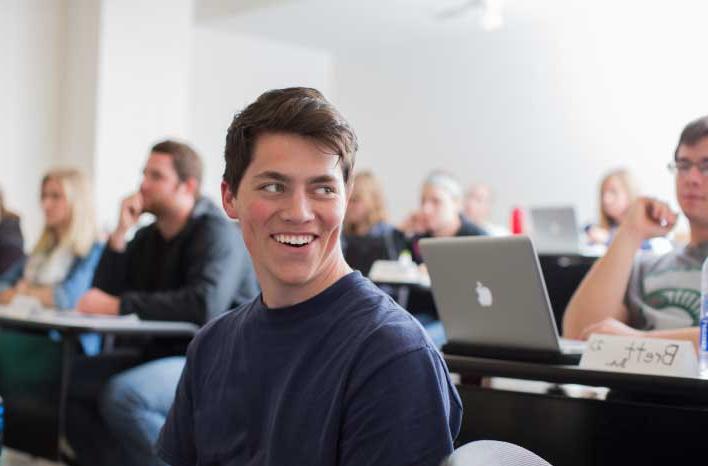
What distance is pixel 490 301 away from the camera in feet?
6.72

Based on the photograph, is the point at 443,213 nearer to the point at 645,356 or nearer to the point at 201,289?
the point at 201,289

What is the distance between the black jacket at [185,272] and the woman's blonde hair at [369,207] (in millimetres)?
2571

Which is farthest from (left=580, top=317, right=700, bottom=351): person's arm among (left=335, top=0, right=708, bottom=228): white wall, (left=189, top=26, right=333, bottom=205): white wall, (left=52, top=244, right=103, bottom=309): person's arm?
(left=189, top=26, right=333, bottom=205): white wall

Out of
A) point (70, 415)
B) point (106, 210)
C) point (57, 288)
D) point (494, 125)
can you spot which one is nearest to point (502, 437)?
point (70, 415)

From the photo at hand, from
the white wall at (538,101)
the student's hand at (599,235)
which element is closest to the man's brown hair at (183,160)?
the student's hand at (599,235)

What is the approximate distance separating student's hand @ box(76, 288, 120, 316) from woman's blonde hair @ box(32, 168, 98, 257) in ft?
3.50

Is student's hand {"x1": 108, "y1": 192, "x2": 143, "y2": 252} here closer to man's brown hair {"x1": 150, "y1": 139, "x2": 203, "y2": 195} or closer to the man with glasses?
man's brown hair {"x1": 150, "y1": 139, "x2": 203, "y2": 195}

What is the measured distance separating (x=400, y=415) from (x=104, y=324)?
2.19 m

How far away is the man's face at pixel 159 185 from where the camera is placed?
11.9 ft

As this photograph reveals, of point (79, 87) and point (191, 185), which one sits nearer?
point (191, 185)

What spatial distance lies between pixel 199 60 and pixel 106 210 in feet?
9.13

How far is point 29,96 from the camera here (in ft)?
26.3

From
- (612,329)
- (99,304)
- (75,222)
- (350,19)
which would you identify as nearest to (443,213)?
(75,222)

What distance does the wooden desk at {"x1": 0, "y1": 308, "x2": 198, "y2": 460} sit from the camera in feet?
10.7
